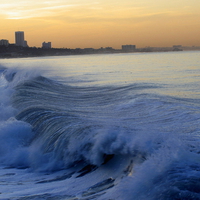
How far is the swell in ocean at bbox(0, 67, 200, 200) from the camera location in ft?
14.0

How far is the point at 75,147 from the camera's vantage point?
6.02 meters

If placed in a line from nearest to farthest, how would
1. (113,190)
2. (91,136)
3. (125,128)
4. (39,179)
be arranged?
(113,190) < (39,179) < (91,136) < (125,128)

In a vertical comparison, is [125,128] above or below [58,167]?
above

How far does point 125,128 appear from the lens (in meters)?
6.98

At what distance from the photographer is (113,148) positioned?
5.57 m

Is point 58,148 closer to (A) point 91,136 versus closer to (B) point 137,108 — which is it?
(A) point 91,136

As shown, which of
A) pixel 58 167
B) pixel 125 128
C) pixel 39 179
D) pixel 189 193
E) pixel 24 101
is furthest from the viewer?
pixel 24 101

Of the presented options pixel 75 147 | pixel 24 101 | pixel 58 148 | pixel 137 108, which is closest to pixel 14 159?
pixel 58 148

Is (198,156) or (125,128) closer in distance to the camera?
(198,156)

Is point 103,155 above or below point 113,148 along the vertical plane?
below

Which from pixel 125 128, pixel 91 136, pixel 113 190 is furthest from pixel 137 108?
pixel 113 190

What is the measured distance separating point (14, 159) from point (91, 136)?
172 centimetres

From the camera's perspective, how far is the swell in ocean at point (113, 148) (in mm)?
4258

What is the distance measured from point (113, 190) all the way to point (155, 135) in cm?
185
